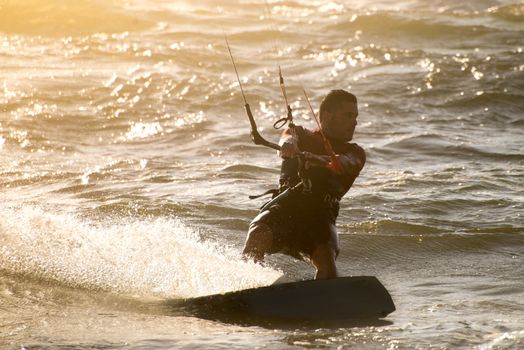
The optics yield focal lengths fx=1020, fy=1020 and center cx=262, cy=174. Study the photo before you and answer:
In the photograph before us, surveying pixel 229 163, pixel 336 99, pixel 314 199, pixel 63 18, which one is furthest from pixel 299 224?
pixel 63 18

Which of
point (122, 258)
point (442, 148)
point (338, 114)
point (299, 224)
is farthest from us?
point (442, 148)

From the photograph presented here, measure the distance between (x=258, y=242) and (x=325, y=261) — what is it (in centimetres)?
56

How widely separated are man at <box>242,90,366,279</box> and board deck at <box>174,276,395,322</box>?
1.58 ft

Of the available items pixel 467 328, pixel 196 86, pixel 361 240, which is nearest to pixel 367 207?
pixel 361 240

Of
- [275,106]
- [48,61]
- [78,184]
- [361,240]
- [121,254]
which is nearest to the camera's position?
[121,254]

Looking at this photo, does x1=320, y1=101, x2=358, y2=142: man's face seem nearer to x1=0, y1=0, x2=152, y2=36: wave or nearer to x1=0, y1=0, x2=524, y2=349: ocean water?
x1=0, y1=0, x2=524, y2=349: ocean water

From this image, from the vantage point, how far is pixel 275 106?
19.2 m

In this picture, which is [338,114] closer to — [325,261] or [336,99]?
[336,99]

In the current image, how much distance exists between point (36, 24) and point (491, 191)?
1593 centimetres

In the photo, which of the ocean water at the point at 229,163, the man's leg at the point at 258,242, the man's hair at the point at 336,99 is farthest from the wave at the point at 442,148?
the man's leg at the point at 258,242

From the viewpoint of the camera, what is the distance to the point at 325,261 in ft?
26.6

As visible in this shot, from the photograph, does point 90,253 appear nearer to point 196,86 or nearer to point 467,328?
point 467,328

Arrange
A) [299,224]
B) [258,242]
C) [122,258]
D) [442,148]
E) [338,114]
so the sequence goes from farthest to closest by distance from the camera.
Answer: [442,148] → [122,258] → [338,114] → [299,224] → [258,242]

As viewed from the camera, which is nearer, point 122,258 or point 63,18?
point 122,258
